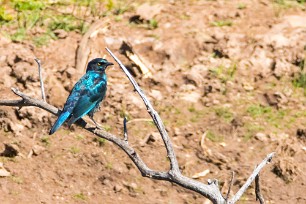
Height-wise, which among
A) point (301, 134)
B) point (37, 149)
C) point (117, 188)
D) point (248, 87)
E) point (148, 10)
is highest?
point (148, 10)

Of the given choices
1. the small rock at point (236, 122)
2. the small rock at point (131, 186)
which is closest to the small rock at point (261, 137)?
the small rock at point (236, 122)

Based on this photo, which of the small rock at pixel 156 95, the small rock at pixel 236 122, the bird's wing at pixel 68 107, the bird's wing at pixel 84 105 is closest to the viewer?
the bird's wing at pixel 68 107

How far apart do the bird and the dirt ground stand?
918mm

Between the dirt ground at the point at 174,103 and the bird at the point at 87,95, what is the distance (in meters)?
0.92

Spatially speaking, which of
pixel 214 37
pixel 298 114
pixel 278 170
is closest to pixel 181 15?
pixel 214 37

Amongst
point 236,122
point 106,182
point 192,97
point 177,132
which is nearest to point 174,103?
point 192,97

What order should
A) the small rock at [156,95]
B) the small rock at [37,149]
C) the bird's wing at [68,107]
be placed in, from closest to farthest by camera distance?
the bird's wing at [68,107] → the small rock at [37,149] → the small rock at [156,95]

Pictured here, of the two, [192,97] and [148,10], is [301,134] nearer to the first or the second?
[192,97]

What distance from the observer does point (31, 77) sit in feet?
28.1

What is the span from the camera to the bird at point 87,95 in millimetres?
6672

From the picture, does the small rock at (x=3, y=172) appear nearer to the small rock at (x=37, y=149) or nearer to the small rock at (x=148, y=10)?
the small rock at (x=37, y=149)

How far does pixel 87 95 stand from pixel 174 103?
2004mm

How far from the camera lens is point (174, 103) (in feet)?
29.2

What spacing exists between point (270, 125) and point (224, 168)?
95 cm
